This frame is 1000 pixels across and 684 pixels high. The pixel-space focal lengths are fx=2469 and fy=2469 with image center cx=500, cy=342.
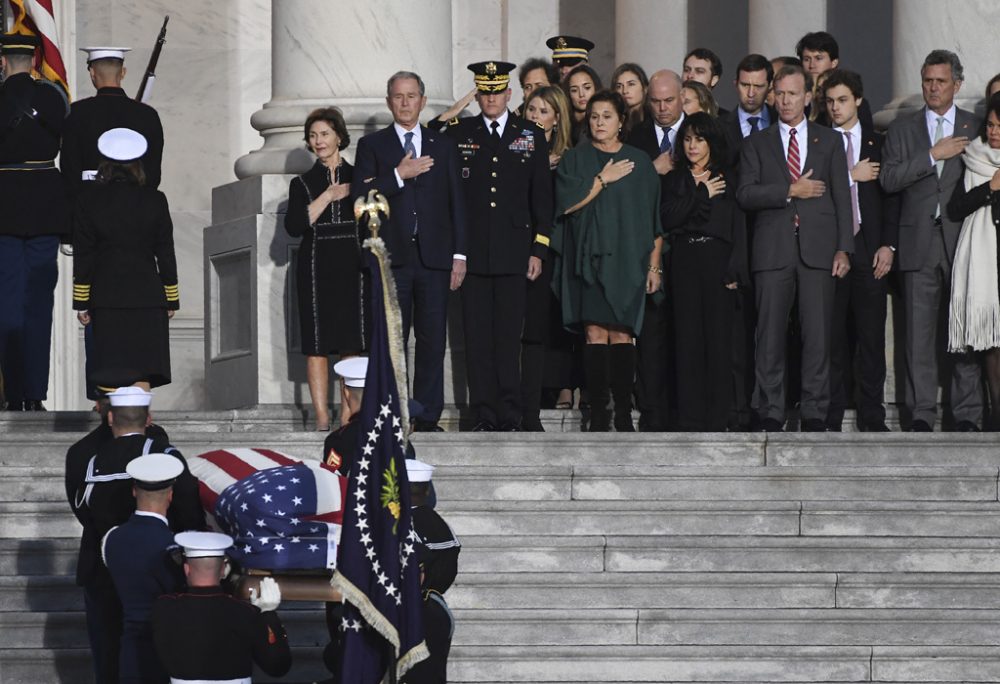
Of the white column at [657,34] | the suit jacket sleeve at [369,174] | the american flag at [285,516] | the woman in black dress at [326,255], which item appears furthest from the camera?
the white column at [657,34]

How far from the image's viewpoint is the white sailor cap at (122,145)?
13086 millimetres

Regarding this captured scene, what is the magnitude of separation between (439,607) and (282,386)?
5729mm

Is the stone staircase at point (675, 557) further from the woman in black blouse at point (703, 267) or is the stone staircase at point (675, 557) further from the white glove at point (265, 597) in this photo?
the white glove at point (265, 597)

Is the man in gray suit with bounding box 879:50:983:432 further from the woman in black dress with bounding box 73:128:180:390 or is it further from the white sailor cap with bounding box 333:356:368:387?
the white sailor cap with bounding box 333:356:368:387

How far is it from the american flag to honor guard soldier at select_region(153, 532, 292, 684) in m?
0.12

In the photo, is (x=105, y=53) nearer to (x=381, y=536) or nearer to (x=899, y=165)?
(x=899, y=165)

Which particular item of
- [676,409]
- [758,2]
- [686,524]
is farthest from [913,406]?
[758,2]

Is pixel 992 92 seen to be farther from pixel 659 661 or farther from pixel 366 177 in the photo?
pixel 659 661

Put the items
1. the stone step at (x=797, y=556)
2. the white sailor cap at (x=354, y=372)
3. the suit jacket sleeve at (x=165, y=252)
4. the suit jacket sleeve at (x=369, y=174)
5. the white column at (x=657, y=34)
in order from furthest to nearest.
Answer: the white column at (x=657, y=34) < the suit jacket sleeve at (x=369, y=174) < the suit jacket sleeve at (x=165, y=252) < the stone step at (x=797, y=556) < the white sailor cap at (x=354, y=372)

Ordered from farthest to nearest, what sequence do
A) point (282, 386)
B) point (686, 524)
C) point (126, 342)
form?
point (282, 386)
point (126, 342)
point (686, 524)

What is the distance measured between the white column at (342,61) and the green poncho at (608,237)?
192 centimetres

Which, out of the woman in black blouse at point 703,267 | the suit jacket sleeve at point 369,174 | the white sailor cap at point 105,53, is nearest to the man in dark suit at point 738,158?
the woman in black blouse at point 703,267

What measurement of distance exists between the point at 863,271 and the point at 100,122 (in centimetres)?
453

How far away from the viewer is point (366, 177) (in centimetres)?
1431
